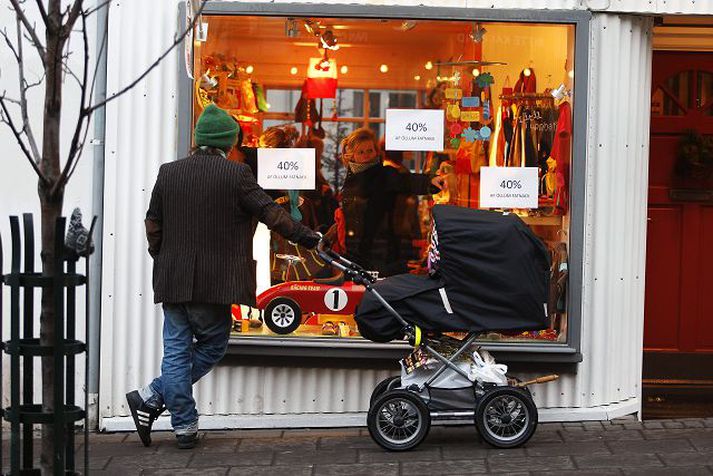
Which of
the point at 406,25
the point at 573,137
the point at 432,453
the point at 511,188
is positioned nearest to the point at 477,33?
the point at 406,25

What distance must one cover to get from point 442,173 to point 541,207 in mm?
676

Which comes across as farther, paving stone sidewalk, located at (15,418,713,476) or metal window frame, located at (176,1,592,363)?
metal window frame, located at (176,1,592,363)

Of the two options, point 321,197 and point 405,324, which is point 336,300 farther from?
point 405,324

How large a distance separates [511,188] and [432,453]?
179 centimetres

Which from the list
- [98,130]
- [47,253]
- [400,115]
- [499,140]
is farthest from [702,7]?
[47,253]

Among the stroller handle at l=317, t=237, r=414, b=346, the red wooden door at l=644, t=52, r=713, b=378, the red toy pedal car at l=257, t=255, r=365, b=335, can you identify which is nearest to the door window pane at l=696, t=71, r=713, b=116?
the red wooden door at l=644, t=52, r=713, b=378

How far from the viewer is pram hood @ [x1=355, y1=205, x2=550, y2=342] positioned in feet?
22.5

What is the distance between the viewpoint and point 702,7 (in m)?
7.52

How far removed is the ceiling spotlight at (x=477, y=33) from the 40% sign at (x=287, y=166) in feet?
4.41

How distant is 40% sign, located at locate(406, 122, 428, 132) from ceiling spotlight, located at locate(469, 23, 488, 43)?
0.61 m

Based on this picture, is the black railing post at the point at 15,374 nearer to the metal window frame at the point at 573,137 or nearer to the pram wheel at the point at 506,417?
the metal window frame at the point at 573,137

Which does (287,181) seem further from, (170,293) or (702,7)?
(702,7)

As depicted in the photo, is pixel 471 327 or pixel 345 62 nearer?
pixel 471 327

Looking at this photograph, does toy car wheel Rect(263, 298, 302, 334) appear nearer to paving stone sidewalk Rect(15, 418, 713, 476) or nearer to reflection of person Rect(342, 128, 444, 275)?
reflection of person Rect(342, 128, 444, 275)
